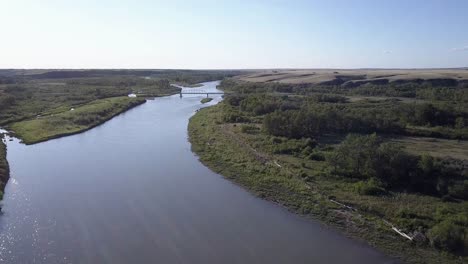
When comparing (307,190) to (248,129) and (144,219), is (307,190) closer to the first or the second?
(144,219)

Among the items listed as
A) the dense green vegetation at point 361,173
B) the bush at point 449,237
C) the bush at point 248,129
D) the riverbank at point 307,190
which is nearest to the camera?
the bush at point 449,237

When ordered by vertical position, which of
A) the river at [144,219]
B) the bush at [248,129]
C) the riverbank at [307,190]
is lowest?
the river at [144,219]

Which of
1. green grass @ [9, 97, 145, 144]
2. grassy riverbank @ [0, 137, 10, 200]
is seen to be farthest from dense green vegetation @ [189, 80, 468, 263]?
green grass @ [9, 97, 145, 144]

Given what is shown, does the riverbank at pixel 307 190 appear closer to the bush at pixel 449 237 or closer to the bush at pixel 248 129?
the bush at pixel 449 237

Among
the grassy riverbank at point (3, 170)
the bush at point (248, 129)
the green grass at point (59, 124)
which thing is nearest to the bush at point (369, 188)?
the bush at point (248, 129)

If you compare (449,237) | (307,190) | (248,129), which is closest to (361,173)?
(307,190)

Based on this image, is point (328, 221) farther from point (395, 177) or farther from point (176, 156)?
point (176, 156)

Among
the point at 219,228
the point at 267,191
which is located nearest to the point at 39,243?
the point at 219,228
